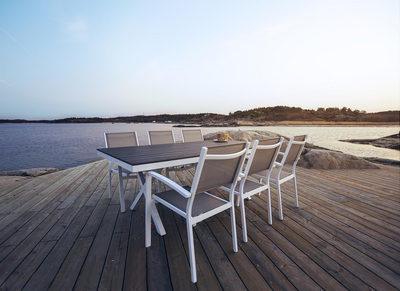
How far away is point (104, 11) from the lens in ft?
24.9

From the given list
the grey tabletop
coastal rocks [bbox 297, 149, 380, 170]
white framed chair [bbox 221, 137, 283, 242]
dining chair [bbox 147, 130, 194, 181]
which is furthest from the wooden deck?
coastal rocks [bbox 297, 149, 380, 170]

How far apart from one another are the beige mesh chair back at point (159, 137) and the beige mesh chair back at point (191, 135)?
0.94 ft

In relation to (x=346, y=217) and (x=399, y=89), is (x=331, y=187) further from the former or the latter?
(x=399, y=89)

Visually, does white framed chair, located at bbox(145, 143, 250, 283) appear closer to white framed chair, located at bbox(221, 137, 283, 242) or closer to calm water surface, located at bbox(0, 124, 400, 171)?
white framed chair, located at bbox(221, 137, 283, 242)

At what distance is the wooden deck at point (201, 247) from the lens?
1217mm

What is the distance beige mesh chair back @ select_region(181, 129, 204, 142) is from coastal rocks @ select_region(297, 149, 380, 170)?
321 cm

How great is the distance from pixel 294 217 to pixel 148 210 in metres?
1.81

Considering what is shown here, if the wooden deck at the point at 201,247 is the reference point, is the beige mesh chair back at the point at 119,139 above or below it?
above

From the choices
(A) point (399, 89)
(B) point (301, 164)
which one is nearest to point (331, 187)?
(B) point (301, 164)

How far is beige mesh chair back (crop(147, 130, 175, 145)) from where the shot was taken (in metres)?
3.27

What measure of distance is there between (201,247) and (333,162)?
485 cm

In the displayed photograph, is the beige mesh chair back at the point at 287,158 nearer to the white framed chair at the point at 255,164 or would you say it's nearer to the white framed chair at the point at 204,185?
the white framed chair at the point at 255,164

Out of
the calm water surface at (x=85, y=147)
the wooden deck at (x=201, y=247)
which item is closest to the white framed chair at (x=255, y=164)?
the wooden deck at (x=201, y=247)

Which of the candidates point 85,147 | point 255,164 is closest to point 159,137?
point 255,164
